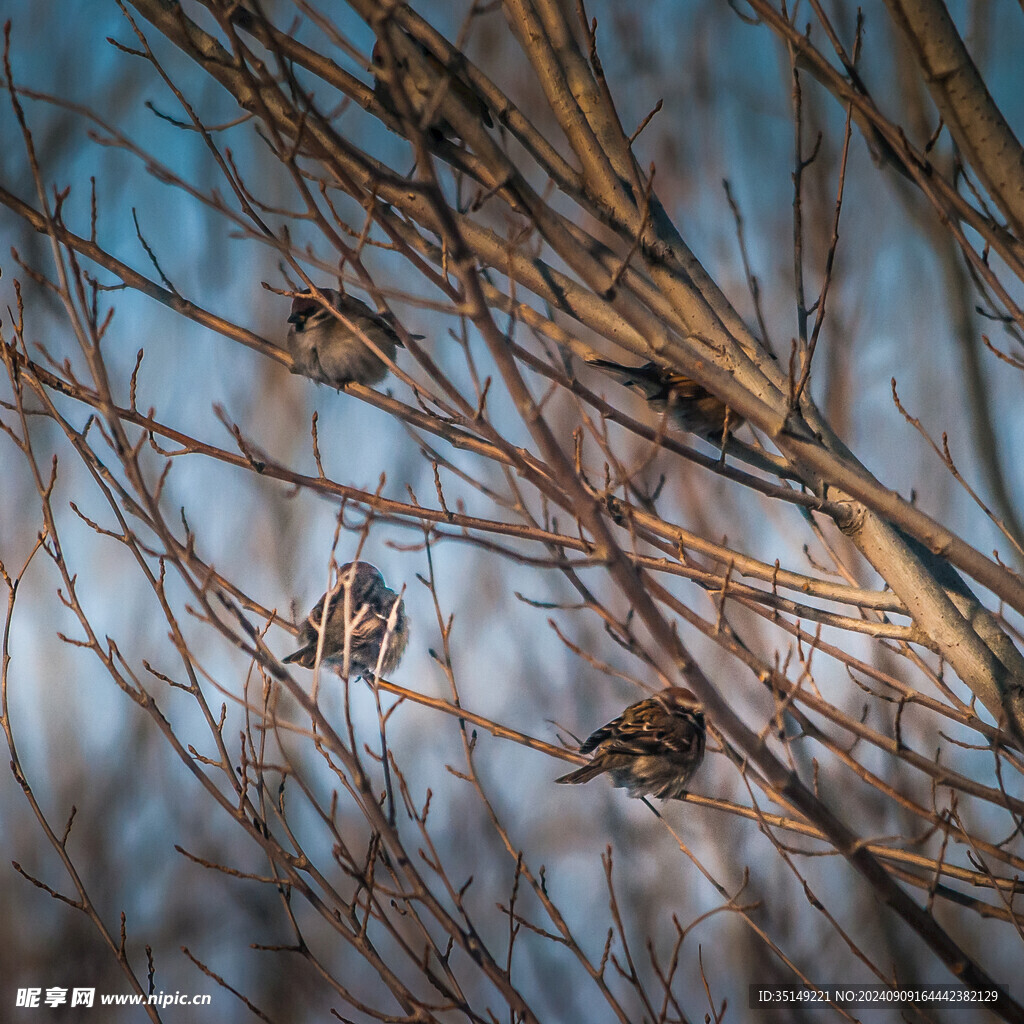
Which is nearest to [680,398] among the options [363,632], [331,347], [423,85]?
[331,347]

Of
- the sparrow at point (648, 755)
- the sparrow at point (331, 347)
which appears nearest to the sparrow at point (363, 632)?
the sparrow at point (331, 347)

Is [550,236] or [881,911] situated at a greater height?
[550,236]

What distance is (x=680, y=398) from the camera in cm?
384

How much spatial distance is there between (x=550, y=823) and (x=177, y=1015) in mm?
3073

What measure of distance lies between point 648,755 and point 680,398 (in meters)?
1.51

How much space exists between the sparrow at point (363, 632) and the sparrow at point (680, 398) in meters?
1.37

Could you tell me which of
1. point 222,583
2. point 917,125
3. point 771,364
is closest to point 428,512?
point 222,583

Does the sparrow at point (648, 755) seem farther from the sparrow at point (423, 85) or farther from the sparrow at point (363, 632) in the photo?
the sparrow at point (423, 85)

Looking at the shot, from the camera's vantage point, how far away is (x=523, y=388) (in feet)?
5.02

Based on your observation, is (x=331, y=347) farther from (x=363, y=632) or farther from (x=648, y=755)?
(x=648, y=755)

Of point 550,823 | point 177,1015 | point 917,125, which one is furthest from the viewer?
point 550,823

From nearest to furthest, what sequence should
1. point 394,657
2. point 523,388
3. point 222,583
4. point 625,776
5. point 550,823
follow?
point 523,388 → point 222,583 → point 625,776 → point 394,657 → point 550,823

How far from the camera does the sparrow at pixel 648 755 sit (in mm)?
3240

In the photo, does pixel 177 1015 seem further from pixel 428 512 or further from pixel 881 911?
pixel 428 512
